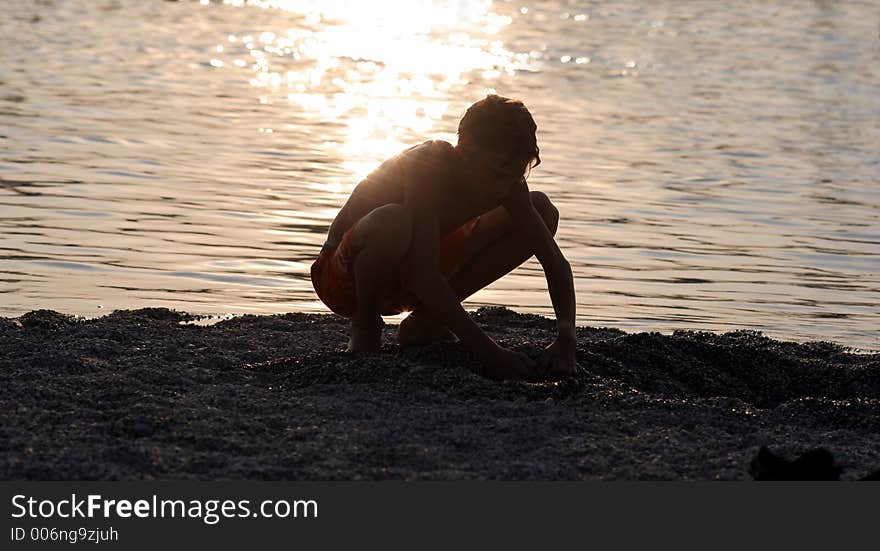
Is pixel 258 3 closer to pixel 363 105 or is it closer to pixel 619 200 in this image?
pixel 363 105

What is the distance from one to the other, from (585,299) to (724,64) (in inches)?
523

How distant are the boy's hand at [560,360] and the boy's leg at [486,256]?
44 centimetres

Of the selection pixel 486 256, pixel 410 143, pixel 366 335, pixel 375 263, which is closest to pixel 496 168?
pixel 375 263

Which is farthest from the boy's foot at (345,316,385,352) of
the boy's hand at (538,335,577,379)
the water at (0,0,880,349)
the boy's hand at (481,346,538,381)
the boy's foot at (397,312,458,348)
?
the water at (0,0,880,349)

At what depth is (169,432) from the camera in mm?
3832

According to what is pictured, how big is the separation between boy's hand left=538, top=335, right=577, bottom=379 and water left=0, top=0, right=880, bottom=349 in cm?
166

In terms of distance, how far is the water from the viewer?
6764mm

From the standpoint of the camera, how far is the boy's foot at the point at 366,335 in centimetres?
478

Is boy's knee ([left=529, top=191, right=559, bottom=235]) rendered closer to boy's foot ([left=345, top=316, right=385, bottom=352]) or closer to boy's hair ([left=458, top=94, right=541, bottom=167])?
boy's hair ([left=458, top=94, right=541, bottom=167])

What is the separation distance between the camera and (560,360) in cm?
457

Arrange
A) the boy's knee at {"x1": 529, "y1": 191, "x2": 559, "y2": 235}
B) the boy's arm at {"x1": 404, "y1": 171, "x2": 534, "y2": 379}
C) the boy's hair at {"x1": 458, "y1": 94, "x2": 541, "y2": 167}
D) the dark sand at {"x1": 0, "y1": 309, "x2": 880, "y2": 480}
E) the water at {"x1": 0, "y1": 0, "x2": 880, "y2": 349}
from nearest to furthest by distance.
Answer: the dark sand at {"x1": 0, "y1": 309, "x2": 880, "y2": 480}, the boy's hair at {"x1": 458, "y1": 94, "x2": 541, "y2": 167}, the boy's arm at {"x1": 404, "y1": 171, "x2": 534, "y2": 379}, the boy's knee at {"x1": 529, "y1": 191, "x2": 559, "y2": 235}, the water at {"x1": 0, "y1": 0, "x2": 880, "y2": 349}

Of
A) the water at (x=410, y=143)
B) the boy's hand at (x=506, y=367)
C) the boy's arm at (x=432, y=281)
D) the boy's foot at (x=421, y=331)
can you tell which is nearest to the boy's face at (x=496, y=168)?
the boy's arm at (x=432, y=281)

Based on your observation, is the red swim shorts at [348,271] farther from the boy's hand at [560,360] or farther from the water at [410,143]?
the water at [410,143]

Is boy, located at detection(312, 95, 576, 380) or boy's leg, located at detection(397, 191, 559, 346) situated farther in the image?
boy's leg, located at detection(397, 191, 559, 346)
